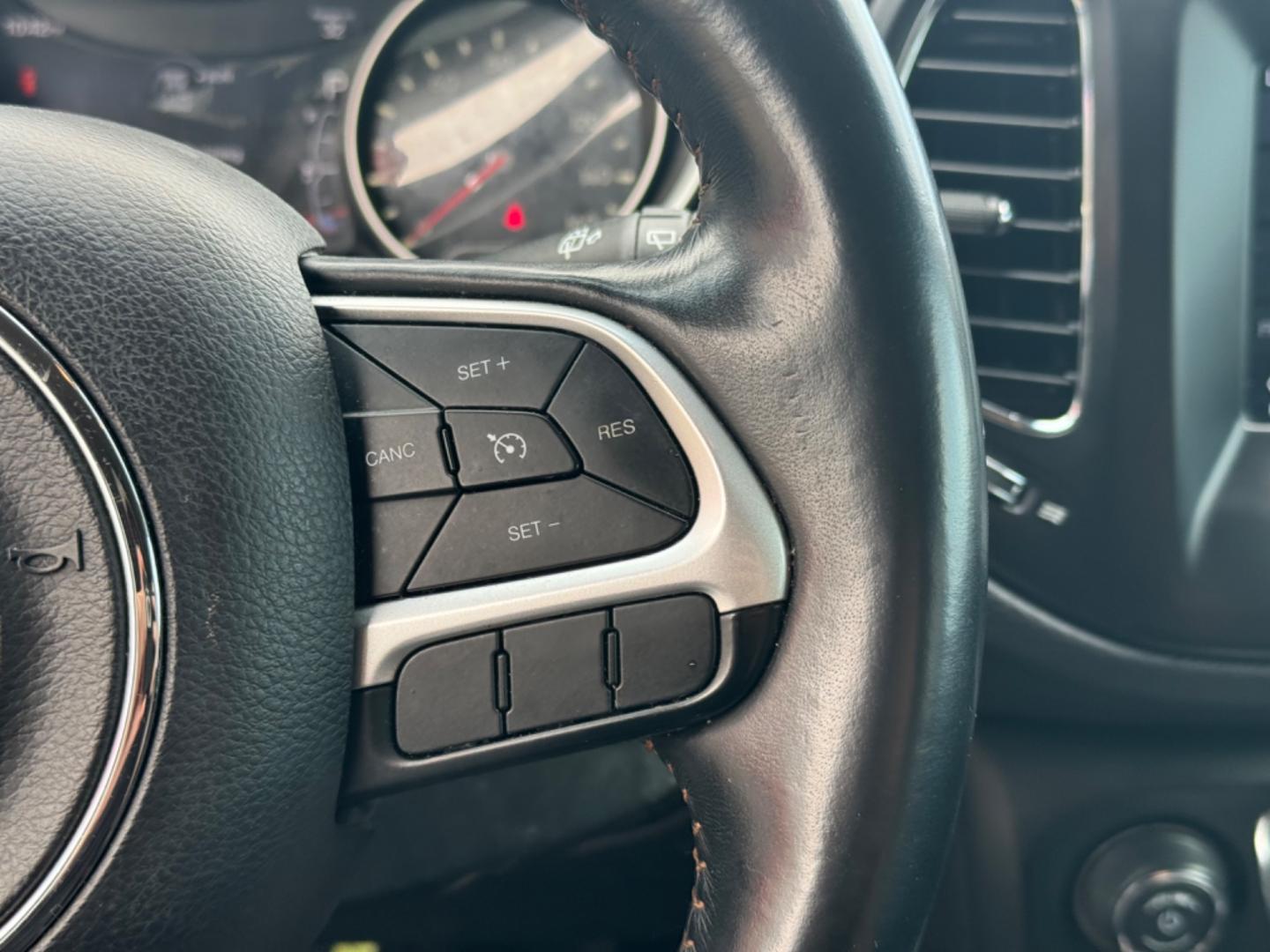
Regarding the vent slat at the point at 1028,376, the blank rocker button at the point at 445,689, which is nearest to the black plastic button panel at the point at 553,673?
the blank rocker button at the point at 445,689

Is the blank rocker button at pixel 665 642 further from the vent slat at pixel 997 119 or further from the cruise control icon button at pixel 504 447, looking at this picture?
the vent slat at pixel 997 119

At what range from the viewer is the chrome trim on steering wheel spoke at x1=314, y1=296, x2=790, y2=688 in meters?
0.62

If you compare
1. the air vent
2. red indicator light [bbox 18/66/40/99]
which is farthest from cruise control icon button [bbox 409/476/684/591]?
red indicator light [bbox 18/66/40/99]

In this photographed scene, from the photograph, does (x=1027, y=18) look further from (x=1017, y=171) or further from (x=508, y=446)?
(x=508, y=446)

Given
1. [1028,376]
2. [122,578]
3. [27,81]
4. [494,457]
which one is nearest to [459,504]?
[494,457]

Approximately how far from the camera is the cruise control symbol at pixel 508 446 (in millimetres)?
639

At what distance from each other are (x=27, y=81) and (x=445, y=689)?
44.9 inches

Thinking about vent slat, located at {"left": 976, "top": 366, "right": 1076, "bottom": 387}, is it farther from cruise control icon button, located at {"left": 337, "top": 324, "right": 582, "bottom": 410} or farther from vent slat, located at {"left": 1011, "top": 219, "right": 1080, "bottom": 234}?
cruise control icon button, located at {"left": 337, "top": 324, "right": 582, "bottom": 410}

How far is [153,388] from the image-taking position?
1.85 feet

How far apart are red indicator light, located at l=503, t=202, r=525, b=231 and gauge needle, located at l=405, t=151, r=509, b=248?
0.04 metres

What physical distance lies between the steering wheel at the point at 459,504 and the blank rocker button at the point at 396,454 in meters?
0.02

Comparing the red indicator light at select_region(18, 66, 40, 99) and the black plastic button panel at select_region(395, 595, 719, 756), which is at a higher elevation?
the red indicator light at select_region(18, 66, 40, 99)

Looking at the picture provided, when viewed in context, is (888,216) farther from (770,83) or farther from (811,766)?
(811,766)

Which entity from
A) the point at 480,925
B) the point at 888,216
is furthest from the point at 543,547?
the point at 480,925
